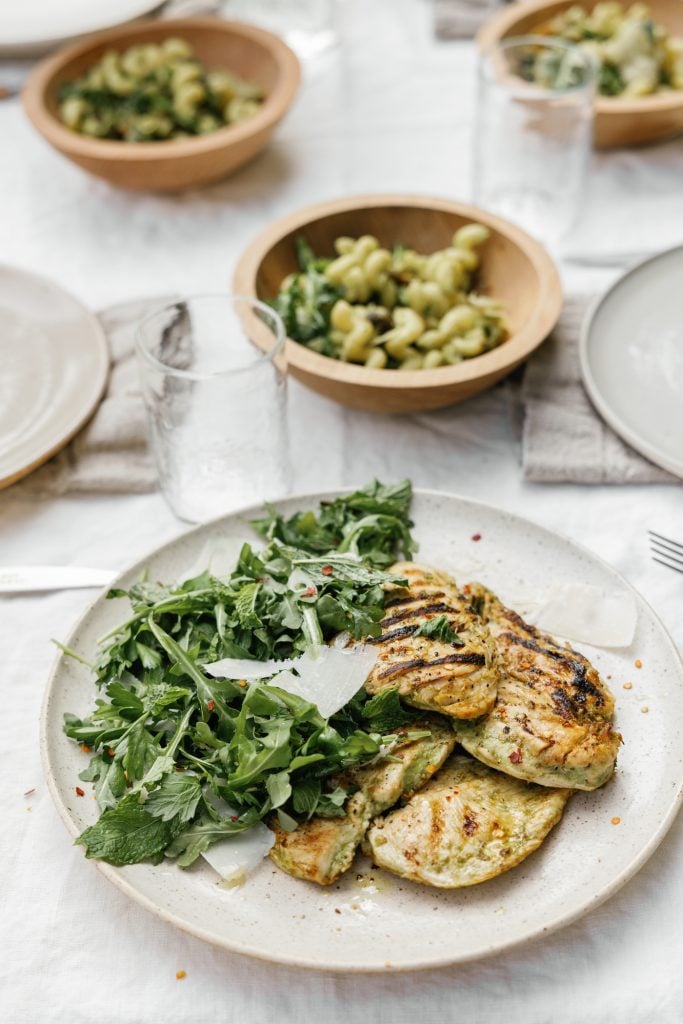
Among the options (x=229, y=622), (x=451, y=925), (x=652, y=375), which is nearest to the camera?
(x=451, y=925)

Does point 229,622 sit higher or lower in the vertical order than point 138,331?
lower

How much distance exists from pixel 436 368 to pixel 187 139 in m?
1.00

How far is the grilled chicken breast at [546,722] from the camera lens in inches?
48.9

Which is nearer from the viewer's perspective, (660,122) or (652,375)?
(652,375)

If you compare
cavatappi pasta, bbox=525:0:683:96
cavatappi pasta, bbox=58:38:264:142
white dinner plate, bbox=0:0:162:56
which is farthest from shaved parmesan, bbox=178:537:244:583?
white dinner plate, bbox=0:0:162:56

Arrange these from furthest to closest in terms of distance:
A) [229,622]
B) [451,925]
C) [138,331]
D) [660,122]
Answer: [660,122] → [138,331] → [229,622] → [451,925]

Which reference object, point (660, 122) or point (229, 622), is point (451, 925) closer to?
point (229, 622)

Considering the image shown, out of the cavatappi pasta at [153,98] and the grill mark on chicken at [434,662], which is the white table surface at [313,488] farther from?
the grill mark on chicken at [434,662]

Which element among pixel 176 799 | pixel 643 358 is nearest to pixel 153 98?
pixel 643 358

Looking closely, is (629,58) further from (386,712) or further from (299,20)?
(386,712)

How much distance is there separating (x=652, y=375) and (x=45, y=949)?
136 cm

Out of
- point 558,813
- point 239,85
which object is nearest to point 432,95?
point 239,85

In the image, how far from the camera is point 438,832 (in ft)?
3.98

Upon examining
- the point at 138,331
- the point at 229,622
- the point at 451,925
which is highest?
the point at 138,331
